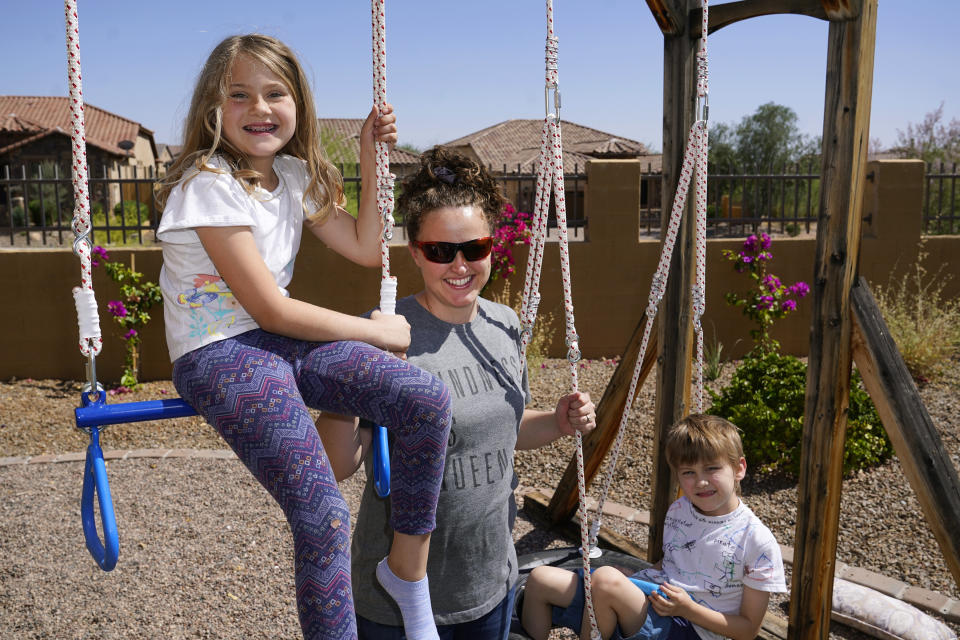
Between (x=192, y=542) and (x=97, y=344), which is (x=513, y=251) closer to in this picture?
(x=192, y=542)

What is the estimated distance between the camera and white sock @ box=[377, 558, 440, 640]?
5.91 ft

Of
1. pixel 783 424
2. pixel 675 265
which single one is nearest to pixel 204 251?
pixel 675 265

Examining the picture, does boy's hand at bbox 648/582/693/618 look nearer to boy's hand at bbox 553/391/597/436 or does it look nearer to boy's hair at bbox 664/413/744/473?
boy's hair at bbox 664/413/744/473

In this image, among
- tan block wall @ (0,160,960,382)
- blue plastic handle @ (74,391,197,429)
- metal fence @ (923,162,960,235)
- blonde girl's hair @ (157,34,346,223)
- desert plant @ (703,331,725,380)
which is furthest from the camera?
metal fence @ (923,162,960,235)

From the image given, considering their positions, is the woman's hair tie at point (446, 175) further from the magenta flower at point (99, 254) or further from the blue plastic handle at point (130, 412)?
the magenta flower at point (99, 254)

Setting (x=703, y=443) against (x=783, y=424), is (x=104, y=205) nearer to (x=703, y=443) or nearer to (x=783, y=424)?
(x=783, y=424)

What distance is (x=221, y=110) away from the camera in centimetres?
192

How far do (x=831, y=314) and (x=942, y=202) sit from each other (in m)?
10.5

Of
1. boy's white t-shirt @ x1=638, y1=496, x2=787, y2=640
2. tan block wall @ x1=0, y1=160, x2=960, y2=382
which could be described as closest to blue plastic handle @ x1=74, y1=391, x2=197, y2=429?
boy's white t-shirt @ x1=638, y1=496, x2=787, y2=640

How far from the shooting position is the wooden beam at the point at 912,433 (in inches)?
87.3

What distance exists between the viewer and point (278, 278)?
78.6 inches

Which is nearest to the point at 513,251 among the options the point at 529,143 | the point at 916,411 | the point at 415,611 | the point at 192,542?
the point at 192,542

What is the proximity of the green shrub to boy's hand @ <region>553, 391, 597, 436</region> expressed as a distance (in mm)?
2936

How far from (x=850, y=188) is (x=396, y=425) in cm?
170
